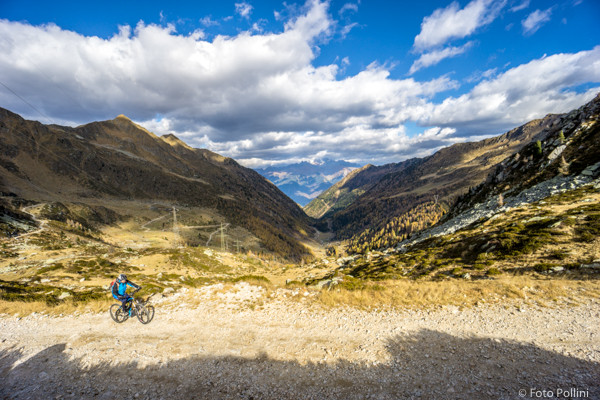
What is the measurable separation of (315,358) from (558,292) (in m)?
17.0

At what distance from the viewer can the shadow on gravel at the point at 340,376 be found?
9234mm

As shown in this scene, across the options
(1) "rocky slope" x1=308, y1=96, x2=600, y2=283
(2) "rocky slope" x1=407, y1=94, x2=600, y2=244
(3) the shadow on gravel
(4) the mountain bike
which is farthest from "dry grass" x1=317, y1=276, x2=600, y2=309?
(2) "rocky slope" x1=407, y1=94, x2=600, y2=244

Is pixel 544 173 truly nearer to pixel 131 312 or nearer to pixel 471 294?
pixel 471 294

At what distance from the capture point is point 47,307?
1931 cm

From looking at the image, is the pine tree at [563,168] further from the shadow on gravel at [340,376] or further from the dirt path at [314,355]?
the shadow on gravel at [340,376]

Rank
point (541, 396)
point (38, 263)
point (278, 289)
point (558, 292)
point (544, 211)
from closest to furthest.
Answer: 1. point (541, 396)
2. point (558, 292)
3. point (278, 289)
4. point (544, 211)
5. point (38, 263)

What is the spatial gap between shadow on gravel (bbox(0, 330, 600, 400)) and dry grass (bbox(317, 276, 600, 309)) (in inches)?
187

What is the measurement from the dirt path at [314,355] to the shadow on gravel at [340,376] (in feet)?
0.17

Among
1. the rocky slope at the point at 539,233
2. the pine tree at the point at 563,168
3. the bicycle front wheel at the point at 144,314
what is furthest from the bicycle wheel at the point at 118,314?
the pine tree at the point at 563,168

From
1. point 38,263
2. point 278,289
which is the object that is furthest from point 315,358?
point 38,263

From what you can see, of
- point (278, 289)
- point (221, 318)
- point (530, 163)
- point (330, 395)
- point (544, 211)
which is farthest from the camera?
point (530, 163)

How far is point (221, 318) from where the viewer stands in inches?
684

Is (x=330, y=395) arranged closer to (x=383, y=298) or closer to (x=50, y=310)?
(x=383, y=298)

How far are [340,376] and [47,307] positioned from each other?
24.9m
